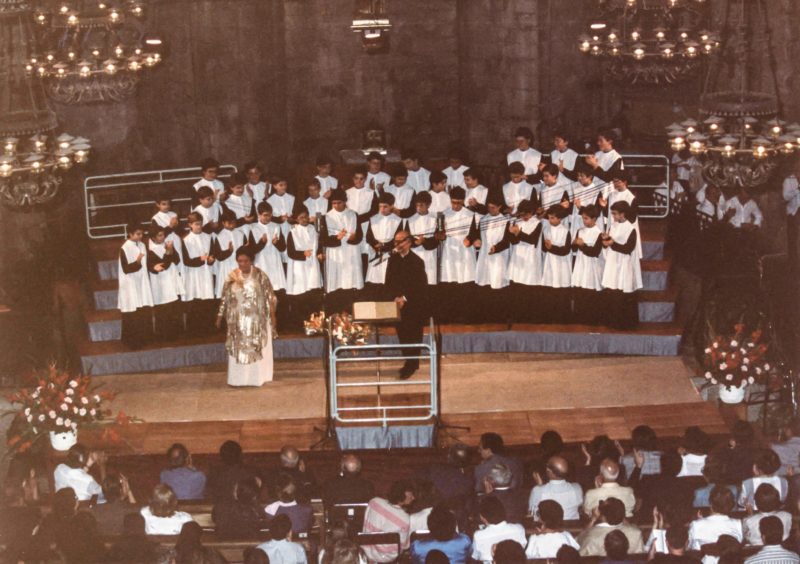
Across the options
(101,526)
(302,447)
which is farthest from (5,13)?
(302,447)

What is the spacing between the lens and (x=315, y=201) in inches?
814

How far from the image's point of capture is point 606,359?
19.4 metres

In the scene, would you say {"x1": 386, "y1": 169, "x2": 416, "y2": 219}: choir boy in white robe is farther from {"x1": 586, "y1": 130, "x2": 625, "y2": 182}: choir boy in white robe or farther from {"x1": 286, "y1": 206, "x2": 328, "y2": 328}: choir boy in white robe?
{"x1": 586, "y1": 130, "x2": 625, "y2": 182}: choir boy in white robe

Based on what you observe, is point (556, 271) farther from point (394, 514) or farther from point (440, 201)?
point (394, 514)

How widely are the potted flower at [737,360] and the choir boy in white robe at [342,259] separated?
5.25m

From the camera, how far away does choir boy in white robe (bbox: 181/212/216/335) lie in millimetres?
19734

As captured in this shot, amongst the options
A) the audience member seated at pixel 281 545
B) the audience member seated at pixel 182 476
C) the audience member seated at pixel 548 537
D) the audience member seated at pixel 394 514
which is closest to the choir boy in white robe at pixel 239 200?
the audience member seated at pixel 182 476

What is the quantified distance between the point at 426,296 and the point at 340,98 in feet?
24.7

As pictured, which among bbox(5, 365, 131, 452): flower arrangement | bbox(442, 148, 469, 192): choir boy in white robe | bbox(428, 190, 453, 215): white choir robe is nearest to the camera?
bbox(5, 365, 131, 452): flower arrangement

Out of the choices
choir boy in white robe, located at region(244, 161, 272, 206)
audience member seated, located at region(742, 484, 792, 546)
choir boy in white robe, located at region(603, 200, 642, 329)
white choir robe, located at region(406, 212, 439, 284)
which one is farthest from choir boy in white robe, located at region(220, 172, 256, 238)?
audience member seated, located at region(742, 484, 792, 546)

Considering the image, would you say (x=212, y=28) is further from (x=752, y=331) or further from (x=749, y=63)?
(x=752, y=331)

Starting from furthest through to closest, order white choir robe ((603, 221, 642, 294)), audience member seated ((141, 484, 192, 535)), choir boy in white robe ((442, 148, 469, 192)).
Result: choir boy in white robe ((442, 148, 469, 192))
white choir robe ((603, 221, 642, 294))
audience member seated ((141, 484, 192, 535))

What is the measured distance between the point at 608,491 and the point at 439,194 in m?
7.99

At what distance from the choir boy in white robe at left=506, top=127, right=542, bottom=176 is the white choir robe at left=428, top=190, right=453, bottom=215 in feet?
4.73
